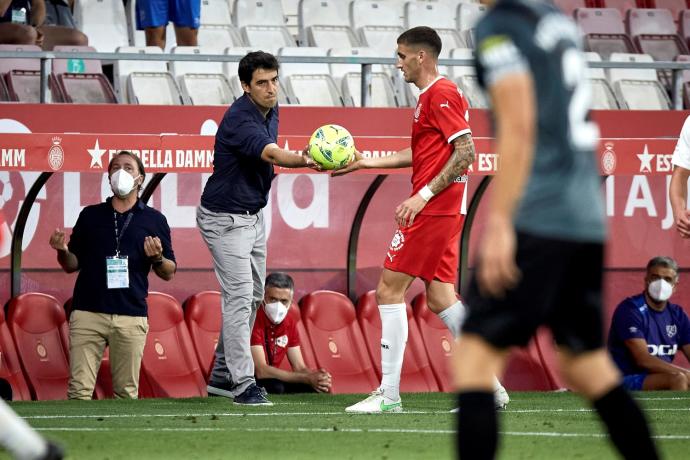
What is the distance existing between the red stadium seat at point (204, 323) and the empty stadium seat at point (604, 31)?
631 centimetres

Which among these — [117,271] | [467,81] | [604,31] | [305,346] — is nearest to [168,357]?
[305,346]

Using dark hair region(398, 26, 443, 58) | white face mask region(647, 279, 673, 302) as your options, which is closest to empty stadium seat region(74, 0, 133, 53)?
white face mask region(647, 279, 673, 302)

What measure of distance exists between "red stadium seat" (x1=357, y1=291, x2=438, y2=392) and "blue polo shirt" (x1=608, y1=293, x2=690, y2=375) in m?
1.55

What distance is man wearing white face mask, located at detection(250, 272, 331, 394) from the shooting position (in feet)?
33.0

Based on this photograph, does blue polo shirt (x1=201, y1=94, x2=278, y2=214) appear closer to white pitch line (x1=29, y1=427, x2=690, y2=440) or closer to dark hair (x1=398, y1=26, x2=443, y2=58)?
dark hair (x1=398, y1=26, x2=443, y2=58)

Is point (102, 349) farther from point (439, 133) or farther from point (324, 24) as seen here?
point (324, 24)

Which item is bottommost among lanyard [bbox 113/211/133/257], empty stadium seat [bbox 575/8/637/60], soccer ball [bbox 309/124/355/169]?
lanyard [bbox 113/211/133/257]

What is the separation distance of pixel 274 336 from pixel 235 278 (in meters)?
2.11

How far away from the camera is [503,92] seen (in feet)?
12.5

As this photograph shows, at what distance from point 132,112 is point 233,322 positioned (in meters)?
3.24

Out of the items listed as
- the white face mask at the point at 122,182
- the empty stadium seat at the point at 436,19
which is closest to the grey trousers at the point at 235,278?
the white face mask at the point at 122,182

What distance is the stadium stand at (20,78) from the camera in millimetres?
11508

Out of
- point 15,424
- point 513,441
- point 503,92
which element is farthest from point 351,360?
point 503,92

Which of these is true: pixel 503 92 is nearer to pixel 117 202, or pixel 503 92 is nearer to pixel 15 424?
pixel 15 424
